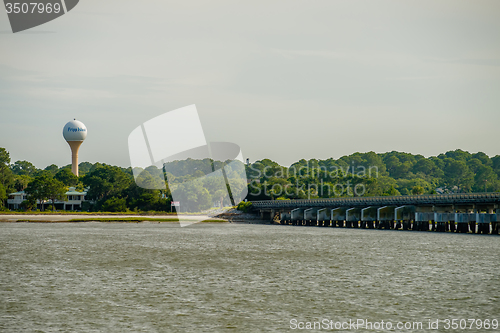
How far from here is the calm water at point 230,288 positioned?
2622 cm

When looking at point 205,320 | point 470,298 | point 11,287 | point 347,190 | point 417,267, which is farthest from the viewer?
point 347,190

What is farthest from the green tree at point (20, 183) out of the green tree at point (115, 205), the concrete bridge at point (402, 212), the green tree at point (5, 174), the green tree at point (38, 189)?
the concrete bridge at point (402, 212)

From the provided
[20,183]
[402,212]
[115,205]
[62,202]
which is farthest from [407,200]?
[20,183]

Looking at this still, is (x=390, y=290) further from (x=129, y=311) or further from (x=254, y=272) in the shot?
(x=129, y=311)

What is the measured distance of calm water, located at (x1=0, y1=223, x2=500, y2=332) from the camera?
26219 mm

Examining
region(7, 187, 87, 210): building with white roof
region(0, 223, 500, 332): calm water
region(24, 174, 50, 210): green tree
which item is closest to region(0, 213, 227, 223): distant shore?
region(24, 174, 50, 210): green tree

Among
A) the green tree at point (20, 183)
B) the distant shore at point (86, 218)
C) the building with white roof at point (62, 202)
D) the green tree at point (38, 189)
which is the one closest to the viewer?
the distant shore at point (86, 218)

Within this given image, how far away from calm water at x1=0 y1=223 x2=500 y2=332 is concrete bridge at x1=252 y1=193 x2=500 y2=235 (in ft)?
128

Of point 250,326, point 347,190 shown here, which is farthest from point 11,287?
point 347,190

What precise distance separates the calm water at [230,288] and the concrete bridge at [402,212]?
39078 millimetres

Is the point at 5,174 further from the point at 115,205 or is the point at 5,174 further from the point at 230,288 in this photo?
the point at 230,288

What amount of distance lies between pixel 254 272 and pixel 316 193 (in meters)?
143

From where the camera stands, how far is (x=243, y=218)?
169625mm

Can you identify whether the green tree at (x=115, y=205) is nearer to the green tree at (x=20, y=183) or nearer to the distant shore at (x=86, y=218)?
the distant shore at (x=86, y=218)
